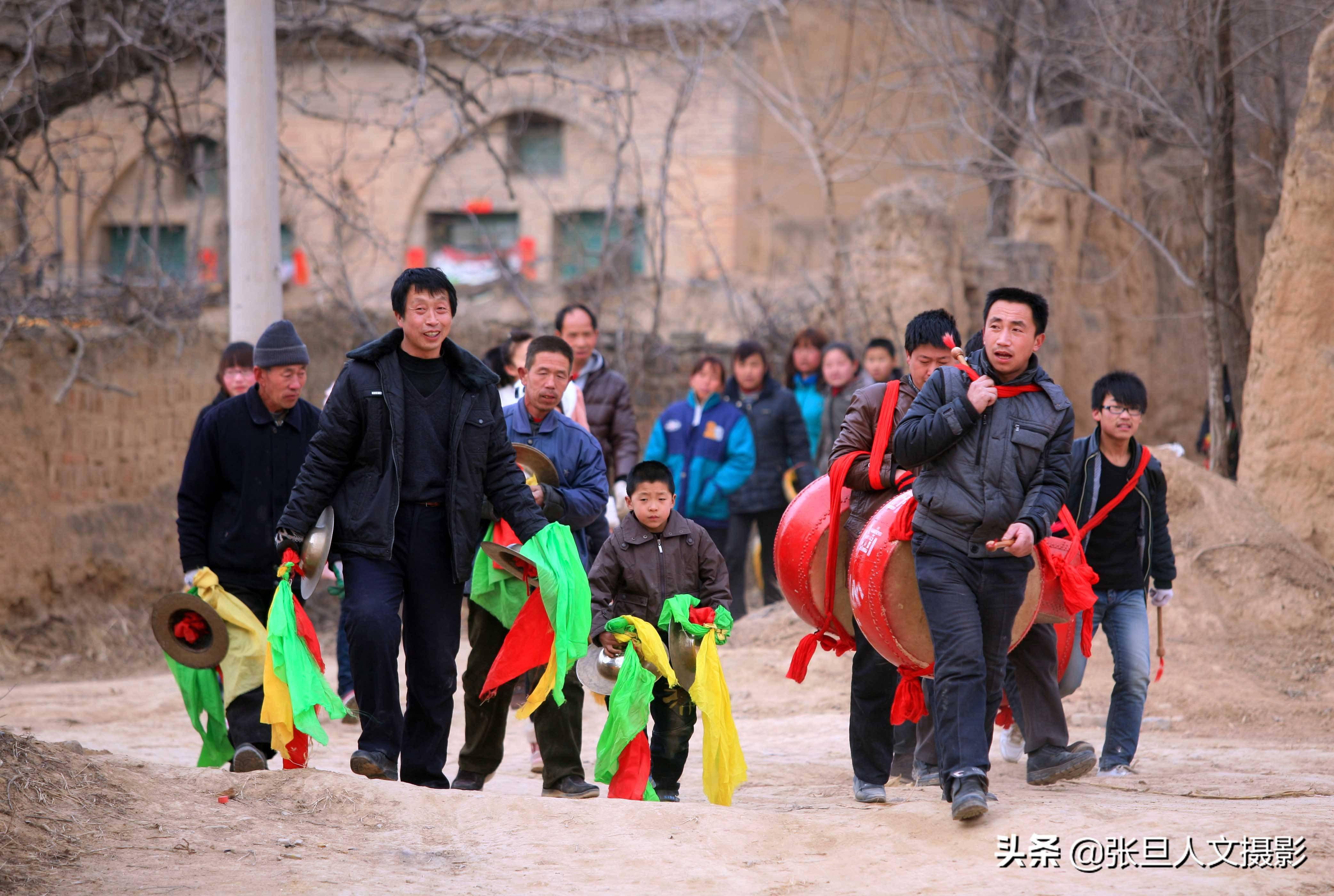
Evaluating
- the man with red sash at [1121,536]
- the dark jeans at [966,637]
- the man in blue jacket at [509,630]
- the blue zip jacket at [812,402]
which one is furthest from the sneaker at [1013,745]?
the blue zip jacket at [812,402]

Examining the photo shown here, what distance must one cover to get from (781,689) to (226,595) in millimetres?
3503

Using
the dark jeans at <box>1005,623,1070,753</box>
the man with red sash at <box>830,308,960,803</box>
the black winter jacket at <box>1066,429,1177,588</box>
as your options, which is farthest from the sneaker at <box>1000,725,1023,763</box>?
the man with red sash at <box>830,308,960,803</box>

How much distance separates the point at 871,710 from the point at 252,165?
189 inches

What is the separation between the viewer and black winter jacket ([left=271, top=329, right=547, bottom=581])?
14.8ft

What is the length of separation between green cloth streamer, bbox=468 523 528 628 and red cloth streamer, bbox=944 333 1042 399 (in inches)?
72.0

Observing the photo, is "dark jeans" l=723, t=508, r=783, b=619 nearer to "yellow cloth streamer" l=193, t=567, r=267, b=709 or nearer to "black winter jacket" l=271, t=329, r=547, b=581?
"yellow cloth streamer" l=193, t=567, r=267, b=709

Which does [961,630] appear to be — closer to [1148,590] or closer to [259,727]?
[1148,590]

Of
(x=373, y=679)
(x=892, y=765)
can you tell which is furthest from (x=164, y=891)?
(x=892, y=765)

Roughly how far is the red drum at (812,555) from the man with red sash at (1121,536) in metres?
1.22

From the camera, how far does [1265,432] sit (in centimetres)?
840

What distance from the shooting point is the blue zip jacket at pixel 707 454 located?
8594mm

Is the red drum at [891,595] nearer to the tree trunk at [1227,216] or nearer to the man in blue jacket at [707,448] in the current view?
the man in blue jacket at [707,448]

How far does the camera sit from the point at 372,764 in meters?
4.61

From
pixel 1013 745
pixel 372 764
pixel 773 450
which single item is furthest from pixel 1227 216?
pixel 372 764
